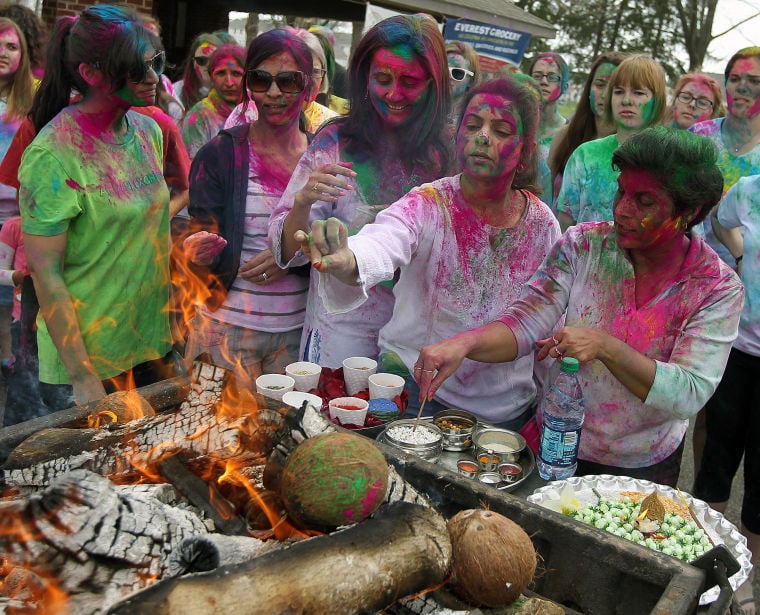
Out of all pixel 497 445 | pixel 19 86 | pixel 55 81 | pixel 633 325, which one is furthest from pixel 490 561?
pixel 19 86

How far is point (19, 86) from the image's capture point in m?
4.89

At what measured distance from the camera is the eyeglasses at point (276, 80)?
133 inches

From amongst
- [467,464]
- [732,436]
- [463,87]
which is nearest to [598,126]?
[463,87]

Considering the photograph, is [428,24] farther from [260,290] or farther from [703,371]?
[703,371]

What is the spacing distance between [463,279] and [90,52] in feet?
5.98

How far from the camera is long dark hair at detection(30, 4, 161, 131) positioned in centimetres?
297

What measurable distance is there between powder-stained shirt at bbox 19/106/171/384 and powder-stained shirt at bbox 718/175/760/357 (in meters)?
3.01

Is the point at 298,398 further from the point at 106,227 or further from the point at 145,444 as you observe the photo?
the point at 106,227

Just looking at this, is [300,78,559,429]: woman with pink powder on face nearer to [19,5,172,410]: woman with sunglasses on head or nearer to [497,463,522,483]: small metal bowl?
[497,463,522,483]: small metal bowl

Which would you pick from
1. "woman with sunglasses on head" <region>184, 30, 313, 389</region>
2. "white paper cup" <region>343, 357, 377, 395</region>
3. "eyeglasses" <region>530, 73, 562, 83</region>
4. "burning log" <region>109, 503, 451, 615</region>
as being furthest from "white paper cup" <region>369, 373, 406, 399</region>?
"eyeglasses" <region>530, 73, 562, 83</region>

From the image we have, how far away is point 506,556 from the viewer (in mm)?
1665

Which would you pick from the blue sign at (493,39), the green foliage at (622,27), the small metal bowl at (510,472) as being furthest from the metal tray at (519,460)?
the green foliage at (622,27)

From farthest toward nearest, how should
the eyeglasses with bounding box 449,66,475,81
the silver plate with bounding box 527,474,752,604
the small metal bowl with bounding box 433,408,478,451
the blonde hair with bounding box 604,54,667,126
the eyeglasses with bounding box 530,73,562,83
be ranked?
the eyeglasses with bounding box 530,73,562,83
the blonde hair with bounding box 604,54,667,126
the eyeglasses with bounding box 449,66,475,81
the small metal bowl with bounding box 433,408,478,451
the silver plate with bounding box 527,474,752,604

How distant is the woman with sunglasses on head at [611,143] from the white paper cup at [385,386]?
2109 mm
